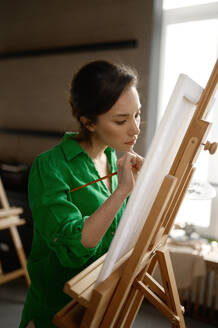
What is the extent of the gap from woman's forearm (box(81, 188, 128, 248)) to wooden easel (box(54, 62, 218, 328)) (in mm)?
82

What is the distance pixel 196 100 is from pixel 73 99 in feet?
1.60

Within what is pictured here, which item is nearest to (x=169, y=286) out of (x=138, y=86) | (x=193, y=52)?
(x=138, y=86)

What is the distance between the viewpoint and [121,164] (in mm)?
812

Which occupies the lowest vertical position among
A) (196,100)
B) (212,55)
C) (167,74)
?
(196,100)

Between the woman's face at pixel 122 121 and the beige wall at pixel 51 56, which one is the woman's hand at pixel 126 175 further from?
the beige wall at pixel 51 56

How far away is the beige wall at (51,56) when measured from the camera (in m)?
2.28

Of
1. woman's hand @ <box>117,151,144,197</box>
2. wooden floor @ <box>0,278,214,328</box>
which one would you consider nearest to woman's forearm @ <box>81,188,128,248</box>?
woman's hand @ <box>117,151,144,197</box>

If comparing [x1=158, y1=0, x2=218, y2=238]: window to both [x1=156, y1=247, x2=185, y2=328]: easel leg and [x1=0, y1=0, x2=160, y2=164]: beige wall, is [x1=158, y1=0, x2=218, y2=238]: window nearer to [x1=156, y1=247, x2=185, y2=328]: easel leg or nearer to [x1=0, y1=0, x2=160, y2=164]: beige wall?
[x1=0, y1=0, x2=160, y2=164]: beige wall

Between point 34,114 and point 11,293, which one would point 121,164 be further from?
point 34,114

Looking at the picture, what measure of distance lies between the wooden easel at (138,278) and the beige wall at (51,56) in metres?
1.52

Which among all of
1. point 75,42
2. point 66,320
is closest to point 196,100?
point 66,320

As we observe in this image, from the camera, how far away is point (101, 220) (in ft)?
2.42

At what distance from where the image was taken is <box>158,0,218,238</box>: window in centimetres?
208

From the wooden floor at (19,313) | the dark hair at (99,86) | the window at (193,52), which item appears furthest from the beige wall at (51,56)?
the dark hair at (99,86)
